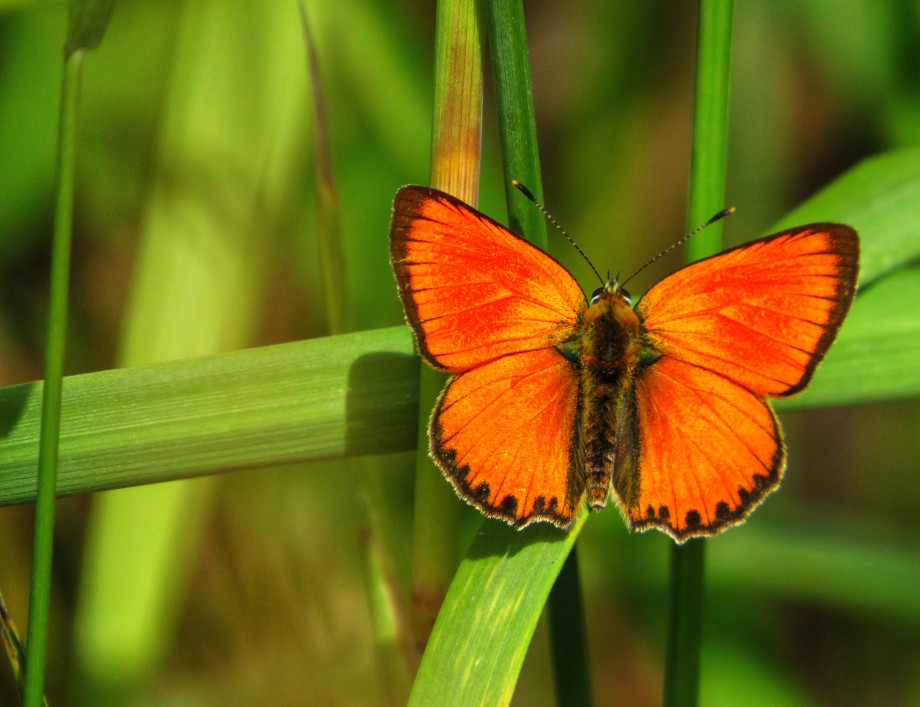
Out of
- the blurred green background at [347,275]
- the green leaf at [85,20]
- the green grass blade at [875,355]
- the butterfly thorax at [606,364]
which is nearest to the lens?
the green leaf at [85,20]

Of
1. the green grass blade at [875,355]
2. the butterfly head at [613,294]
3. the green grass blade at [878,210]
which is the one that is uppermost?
the green grass blade at [878,210]

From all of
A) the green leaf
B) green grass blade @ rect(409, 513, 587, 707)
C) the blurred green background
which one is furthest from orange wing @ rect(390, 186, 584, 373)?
the blurred green background

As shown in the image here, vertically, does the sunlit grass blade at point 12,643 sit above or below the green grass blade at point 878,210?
below

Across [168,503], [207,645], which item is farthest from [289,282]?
[207,645]

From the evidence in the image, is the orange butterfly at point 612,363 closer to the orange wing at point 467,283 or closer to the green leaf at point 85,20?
the orange wing at point 467,283

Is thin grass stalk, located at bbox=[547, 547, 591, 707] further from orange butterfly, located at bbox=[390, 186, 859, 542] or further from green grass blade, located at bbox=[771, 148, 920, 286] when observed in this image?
green grass blade, located at bbox=[771, 148, 920, 286]

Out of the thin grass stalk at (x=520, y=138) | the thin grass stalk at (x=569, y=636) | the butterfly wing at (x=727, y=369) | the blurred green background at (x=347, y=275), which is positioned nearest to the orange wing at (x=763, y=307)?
the butterfly wing at (x=727, y=369)

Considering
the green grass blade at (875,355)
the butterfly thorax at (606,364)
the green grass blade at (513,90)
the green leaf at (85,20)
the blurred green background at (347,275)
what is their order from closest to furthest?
the green leaf at (85,20) → the green grass blade at (513,90) → the green grass blade at (875,355) → the butterfly thorax at (606,364) → the blurred green background at (347,275)

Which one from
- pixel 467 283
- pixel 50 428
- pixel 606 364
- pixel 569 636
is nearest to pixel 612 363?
pixel 606 364
